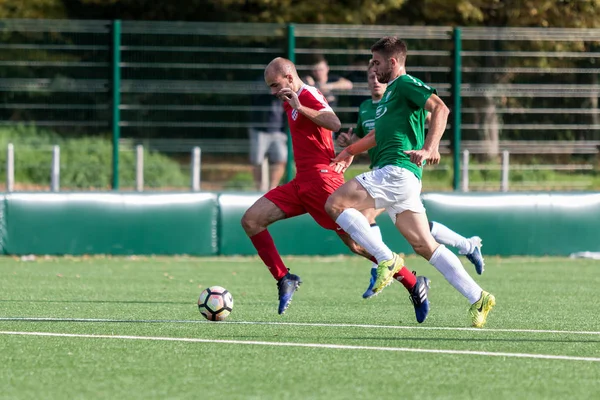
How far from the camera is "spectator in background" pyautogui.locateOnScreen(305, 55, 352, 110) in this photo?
17.6 meters

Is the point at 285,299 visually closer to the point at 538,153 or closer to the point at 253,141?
the point at 253,141

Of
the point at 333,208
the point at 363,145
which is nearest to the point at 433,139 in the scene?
the point at 333,208

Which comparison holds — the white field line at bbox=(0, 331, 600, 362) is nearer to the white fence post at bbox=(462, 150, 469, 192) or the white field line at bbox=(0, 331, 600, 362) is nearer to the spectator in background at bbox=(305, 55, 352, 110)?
the spectator in background at bbox=(305, 55, 352, 110)

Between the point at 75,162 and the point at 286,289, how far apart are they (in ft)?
35.7

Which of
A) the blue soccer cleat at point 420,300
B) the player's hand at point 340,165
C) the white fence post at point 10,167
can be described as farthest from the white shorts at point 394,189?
the white fence post at point 10,167

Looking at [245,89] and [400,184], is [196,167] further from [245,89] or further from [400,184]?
[400,184]

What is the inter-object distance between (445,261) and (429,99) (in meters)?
1.08

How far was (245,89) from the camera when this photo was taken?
18797mm

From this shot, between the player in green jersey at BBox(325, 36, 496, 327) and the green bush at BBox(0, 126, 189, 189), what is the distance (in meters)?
10.0

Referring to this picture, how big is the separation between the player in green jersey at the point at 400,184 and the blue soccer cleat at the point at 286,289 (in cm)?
89

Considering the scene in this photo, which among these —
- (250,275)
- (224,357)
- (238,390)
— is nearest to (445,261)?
(224,357)

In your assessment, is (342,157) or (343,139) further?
(343,139)

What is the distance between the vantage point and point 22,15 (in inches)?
1153

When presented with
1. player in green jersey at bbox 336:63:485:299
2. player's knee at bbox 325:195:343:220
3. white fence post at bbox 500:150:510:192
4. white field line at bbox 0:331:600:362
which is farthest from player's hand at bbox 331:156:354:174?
white fence post at bbox 500:150:510:192
